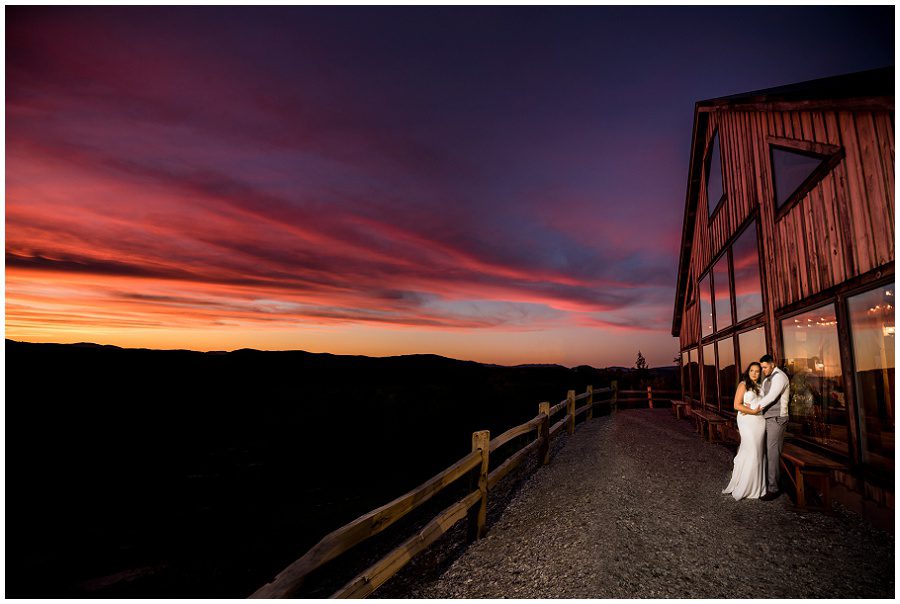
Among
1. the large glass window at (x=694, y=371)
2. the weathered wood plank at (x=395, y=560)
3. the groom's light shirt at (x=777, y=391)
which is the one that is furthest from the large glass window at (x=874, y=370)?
the large glass window at (x=694, y=371)

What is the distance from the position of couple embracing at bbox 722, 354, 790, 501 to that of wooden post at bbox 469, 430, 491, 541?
3.79 metres

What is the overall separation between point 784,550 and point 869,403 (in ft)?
8.00

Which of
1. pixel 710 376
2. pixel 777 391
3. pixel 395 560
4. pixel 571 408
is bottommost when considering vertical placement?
pixel 395 560

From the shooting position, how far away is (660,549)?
4.63 meters

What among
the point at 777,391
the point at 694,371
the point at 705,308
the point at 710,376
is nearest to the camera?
the point at 777,391

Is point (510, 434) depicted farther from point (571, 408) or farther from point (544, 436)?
point (571, 408)

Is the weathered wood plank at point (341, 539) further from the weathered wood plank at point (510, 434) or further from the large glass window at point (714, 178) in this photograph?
the large glass window at point (714, 178)

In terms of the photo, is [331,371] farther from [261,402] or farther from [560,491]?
[560,491]

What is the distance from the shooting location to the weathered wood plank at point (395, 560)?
340cm

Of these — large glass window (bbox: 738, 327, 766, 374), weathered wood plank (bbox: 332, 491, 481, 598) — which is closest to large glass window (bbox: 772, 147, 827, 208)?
large glass window (bbox: 738, 327, 766, 374)

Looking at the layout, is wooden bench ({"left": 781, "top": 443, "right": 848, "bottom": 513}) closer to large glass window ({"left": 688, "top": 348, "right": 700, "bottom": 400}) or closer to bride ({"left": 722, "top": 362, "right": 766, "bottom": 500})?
bride ({"left": 722, "top": 362, "right": 766, "bottom": 500})

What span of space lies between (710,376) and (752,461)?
7049 millimetres

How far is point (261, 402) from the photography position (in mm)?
59625

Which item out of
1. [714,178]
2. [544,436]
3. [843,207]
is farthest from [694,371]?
[843,207]
